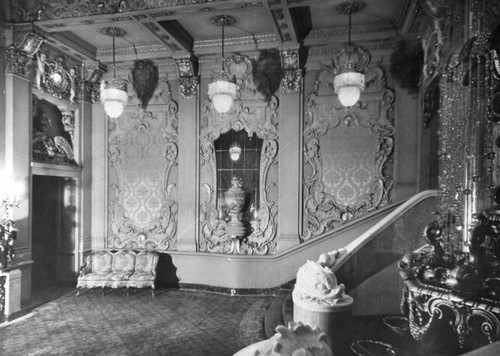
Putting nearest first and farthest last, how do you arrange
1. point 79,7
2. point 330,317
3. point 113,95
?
point 330,317
point 79,7
point 113,95

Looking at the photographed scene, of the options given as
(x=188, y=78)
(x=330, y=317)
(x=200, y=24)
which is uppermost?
(x=200, y=24)

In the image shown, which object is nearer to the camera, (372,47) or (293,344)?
(293,344)

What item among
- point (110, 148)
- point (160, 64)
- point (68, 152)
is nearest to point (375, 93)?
point (160, 64)

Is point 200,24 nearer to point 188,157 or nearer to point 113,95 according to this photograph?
point 113,95

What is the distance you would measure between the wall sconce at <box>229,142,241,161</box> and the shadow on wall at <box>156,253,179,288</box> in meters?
2.58

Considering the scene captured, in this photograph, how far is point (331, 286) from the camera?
3732 millimetres

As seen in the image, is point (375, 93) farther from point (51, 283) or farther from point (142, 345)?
point (51, 283)

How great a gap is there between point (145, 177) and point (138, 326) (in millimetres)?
3658

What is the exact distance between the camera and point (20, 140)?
6301mm

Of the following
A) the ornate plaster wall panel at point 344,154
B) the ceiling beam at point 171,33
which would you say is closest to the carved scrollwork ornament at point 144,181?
the ceiling beam at point 171,33

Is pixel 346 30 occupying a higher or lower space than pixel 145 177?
higher

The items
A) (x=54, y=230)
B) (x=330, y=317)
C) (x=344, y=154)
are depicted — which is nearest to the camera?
(x=330, y=317)

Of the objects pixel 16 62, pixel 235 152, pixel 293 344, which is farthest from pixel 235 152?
pixel 293 344

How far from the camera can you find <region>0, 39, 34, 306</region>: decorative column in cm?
612
